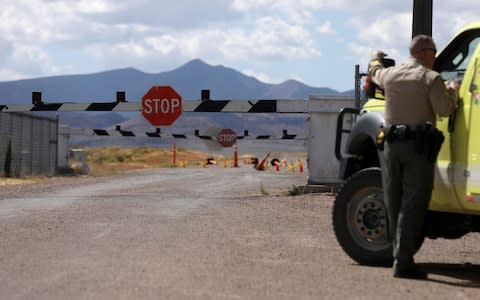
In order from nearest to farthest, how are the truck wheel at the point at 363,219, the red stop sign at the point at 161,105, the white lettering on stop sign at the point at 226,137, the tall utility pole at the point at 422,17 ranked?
the truck wheel at the point at 363,219 < the tall utility pole at the point at 422,17 < the red stop sign at the point at 161,105 < the white lettering on stop sign at the point at 226,137

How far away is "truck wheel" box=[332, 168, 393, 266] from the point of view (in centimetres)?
925

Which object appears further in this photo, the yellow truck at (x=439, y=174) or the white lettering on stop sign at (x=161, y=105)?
the white lettering on stop sign at (x=161, y=105)

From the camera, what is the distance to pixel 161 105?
22.1 metres

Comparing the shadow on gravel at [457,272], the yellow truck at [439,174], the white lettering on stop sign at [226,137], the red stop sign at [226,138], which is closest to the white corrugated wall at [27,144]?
the red stop sign at [226,138]

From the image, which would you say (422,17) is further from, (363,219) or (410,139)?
(410,139)

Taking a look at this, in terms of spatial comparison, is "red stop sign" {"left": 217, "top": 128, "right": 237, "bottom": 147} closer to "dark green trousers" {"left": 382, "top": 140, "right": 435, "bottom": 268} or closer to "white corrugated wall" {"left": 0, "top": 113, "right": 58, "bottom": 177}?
"white corrugated wall" {"left": 0, "top": 113, "right": 58, "bottom": 177}

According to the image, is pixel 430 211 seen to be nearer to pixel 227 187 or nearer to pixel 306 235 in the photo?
pixel 306 235

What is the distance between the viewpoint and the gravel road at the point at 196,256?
310 inches

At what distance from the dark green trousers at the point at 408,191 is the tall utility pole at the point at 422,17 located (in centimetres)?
757

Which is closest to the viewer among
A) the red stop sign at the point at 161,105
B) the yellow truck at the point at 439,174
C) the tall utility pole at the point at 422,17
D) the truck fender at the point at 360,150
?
the yellow truck at the point at 439,174

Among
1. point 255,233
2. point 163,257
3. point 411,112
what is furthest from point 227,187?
point 411,112

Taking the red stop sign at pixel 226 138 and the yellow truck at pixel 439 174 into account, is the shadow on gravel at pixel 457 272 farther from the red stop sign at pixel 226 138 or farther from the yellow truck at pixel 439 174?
the red stop sign at pixel 226 138

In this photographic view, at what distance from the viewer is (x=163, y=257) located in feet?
32.5

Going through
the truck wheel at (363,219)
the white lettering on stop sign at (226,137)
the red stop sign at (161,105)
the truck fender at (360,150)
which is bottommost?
the truck wheel at (363,219)
